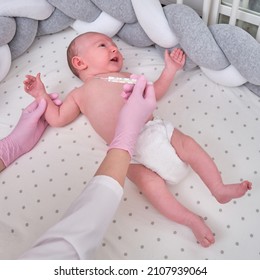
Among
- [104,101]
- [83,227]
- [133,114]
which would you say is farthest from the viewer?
[104,101]

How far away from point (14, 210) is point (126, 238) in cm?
31

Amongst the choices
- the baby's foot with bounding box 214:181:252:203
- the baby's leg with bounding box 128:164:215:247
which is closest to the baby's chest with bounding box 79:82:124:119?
the baby's leg with bounding box 128:164:215:247

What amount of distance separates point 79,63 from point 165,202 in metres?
0.50

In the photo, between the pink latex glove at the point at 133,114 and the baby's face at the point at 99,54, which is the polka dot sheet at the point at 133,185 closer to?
the baby's face at the point at 99,54

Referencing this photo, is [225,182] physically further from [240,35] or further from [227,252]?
[240,35]

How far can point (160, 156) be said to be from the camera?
1.12 m

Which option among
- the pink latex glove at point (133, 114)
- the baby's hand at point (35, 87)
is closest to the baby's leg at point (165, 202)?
the pink latex glove at point (133, 114)

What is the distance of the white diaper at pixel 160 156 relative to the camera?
1.12 m

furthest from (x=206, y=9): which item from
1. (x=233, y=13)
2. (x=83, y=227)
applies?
(x=83, y=227)

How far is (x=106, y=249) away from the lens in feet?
3.57

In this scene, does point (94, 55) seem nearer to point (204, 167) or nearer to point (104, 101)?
point (104, 101)

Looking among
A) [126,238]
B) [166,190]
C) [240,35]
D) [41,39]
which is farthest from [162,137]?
[41,39]

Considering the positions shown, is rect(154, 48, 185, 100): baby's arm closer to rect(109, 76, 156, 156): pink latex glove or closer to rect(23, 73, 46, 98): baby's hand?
rect(109, 76, 156, 156): pink latex glove

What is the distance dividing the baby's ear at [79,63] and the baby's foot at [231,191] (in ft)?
1.76
